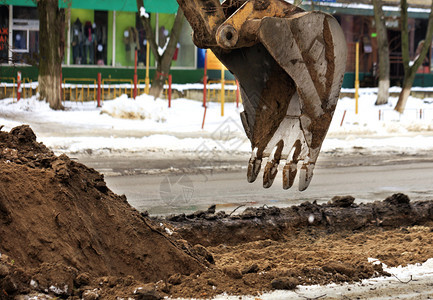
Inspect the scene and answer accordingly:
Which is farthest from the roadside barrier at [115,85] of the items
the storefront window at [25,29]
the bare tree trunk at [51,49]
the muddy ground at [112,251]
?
the muddy ground at [112,251]

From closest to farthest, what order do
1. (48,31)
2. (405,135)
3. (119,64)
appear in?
(405,135) < (48,31) < (119,64)

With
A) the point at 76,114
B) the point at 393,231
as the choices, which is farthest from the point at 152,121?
the point at 393,231

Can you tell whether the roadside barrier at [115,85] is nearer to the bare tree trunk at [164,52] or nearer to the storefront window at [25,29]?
the bare tree trunk at [164,52]

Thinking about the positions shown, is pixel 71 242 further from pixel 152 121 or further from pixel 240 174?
pixel 152 121

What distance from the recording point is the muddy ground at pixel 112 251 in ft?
14.9

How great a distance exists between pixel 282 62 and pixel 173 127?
50.3 ft

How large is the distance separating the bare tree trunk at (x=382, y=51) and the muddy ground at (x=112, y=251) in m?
21.8

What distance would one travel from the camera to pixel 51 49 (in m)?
23.9

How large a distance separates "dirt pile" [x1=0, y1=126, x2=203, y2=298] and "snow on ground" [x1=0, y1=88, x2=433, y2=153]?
8.66 m

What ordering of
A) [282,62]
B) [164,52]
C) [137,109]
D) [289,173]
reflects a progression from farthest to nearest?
1. [164,52]
2. [137,109]
3. [289,173]
4. [282,62]

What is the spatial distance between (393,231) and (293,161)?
218cm

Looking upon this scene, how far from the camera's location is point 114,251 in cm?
518

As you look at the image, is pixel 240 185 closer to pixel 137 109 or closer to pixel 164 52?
pixel 137 109

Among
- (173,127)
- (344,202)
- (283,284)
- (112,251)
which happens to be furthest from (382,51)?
(112,251)
